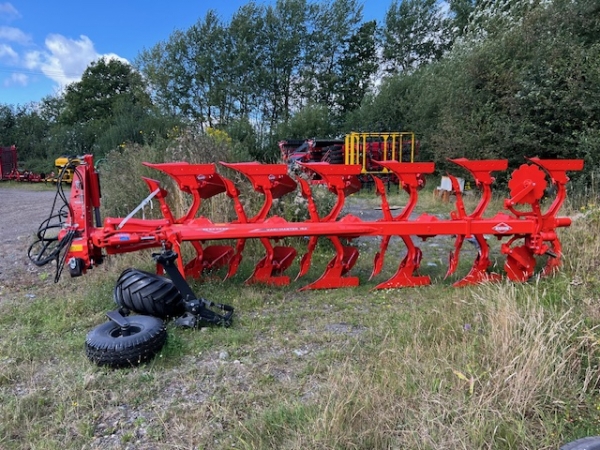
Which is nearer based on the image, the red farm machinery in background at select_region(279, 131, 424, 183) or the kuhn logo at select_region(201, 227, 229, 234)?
the kuhn logo at select_region(201, 227, 229, 234)

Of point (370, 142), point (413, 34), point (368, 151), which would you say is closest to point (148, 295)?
point (368, 151)

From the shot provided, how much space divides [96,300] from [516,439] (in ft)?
11.4

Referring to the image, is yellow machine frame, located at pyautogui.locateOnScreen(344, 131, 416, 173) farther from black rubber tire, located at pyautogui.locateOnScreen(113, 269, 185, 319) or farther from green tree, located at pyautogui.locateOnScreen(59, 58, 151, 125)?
green tree, located at pyautogui.locateOnScreen(59, 58, 151, 125)

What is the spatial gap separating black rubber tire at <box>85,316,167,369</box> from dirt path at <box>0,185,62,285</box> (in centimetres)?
264

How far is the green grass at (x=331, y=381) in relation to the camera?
77.8 inches

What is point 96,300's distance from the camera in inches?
156

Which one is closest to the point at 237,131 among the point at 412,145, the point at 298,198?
the point at 412,145

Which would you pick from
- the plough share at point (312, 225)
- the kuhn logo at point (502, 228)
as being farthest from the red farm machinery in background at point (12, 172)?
the kuhn logo at point (502, 228)

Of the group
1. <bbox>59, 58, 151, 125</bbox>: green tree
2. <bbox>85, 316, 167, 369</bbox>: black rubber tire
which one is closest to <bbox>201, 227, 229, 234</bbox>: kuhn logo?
<bbox>85, 316, 167, 369</bbox>: black rubber tire

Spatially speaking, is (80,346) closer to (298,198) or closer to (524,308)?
(524,308)

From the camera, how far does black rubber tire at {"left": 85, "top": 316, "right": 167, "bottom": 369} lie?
2760 mm

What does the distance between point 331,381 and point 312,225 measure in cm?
201

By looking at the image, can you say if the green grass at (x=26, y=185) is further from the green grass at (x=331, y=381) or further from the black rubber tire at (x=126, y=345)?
the black rubber tire at (x=126, y=345)

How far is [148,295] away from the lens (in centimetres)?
339
